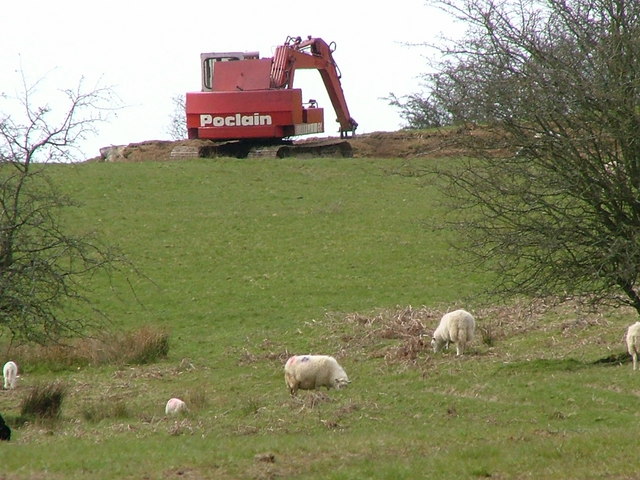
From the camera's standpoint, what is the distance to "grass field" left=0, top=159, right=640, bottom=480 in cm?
1031

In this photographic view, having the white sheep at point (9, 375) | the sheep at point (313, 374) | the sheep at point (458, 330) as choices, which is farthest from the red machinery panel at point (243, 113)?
the sheep at point (313, 374)

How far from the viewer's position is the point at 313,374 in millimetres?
15836

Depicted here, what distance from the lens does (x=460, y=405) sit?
14062 mm

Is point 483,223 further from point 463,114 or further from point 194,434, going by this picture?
point 194,434

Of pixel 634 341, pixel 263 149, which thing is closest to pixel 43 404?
pixel 634 341

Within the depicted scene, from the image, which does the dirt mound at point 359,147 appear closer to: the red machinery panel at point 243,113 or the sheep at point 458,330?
the red machinery panel at point 243,113

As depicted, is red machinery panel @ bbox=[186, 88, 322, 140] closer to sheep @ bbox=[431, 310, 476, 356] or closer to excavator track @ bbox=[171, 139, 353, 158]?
excavator track @ bbox=[171, 139, 353, 158]

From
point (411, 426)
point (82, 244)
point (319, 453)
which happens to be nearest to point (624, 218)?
point (411, 426)

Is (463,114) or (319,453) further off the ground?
(463,114)

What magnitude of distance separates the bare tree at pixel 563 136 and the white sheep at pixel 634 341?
61cm

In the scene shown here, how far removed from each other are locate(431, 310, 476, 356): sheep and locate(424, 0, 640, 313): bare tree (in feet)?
7.99

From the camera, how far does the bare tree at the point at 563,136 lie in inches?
569

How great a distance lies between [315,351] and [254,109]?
26.9 m

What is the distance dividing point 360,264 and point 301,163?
50.2ft
